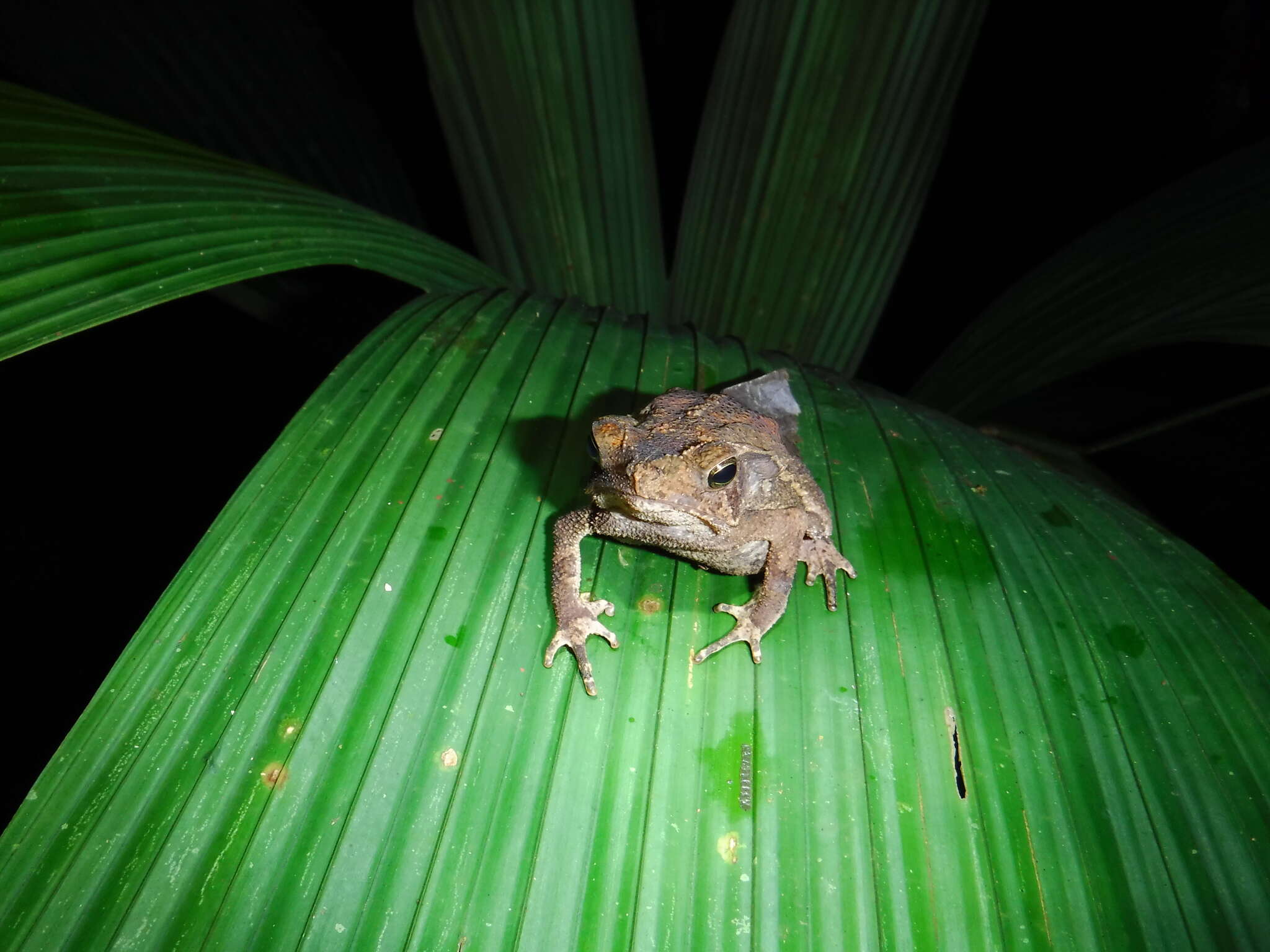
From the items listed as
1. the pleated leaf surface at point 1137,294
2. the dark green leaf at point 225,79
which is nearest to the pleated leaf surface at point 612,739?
the pleated leaf surface at point 1137,294

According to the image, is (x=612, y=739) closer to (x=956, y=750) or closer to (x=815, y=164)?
(x=956, y=750)

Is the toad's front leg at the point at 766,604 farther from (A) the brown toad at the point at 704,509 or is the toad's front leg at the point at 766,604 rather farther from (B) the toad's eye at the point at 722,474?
(B) the toad's eye at the point at 722,474

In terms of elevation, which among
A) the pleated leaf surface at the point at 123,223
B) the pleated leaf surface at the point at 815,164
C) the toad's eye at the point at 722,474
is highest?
the pleated leaf surface at the point at 815,164

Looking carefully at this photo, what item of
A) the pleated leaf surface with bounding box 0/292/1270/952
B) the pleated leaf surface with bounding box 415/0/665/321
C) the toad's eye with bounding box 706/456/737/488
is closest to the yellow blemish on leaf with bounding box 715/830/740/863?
the pleated leaf surface with bounding box 0/292/1270/952

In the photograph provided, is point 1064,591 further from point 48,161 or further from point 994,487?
point 48,161


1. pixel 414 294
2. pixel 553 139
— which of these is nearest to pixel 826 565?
pixel 553 139

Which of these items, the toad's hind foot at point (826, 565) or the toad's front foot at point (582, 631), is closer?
the toad's front foot at point (582, 631)

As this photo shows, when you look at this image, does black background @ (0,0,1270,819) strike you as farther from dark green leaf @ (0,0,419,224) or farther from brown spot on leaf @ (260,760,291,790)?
brown spot on leaf @ (260,760,291,790)
